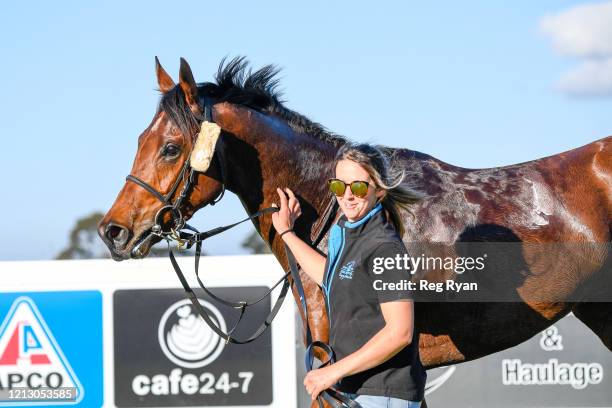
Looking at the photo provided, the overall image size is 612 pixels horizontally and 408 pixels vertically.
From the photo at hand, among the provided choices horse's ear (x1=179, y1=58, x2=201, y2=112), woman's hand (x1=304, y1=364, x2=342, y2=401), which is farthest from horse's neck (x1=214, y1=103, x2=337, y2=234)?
woman's hand (x1=304, y1=364, x2=342, y2=401)

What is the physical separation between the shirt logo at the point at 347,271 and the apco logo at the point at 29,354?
3.82 m

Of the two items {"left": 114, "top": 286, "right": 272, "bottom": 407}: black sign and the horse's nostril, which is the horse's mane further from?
{"left": 114, "top": 286, "right": 272, "bottom": 407}: black sign

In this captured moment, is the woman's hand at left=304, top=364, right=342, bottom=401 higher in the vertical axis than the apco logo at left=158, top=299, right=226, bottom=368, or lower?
lower

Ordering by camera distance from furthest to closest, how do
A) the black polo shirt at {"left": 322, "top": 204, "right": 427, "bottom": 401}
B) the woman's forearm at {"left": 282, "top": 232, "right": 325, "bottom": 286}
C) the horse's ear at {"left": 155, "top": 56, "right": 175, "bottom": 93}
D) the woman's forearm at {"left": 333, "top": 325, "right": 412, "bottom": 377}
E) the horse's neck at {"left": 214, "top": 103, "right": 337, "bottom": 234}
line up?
the horse's ear at {"left": 155, "top": 56, "right": 175, "bottom": 93} < the horse's neck at {"left": 214, "top": 103, "right": 337, "bottom": 234} < the woman's forearm at {"left": 282, "top": 232, "right": 325, "bottom": 286} < the black polo shirt at {"left": 322, "top": 204, "right": 427, "bottom": 401} < the woman's forearm at {"left": 333, "top": 325, "right": 412, "bottom": 377}

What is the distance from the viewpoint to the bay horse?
146 inches

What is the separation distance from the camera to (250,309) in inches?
235

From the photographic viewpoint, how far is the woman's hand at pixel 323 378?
8.27 ft

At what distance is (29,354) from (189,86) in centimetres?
314

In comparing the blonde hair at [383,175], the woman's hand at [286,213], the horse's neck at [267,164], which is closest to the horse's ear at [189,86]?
the horse's neck at [267,164]

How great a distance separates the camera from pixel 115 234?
12.2 feet

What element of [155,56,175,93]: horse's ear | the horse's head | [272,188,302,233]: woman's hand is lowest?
[272,188,302,233]: woman's hand

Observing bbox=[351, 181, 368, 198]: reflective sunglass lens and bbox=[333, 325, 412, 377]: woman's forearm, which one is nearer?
bbox=[333, 325, 412, 377]: woman's forearm

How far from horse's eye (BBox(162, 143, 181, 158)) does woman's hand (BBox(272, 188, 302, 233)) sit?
0.47 meters

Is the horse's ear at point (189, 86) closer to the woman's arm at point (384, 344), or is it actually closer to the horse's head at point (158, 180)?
the horse's head at point (158, 180)
